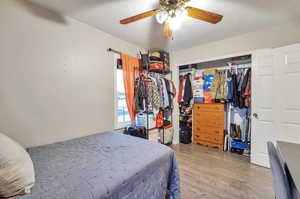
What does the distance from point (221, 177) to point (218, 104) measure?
62.2 inches

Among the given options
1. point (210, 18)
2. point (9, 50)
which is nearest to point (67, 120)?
point (9, 50)

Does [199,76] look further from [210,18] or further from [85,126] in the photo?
[85,126]

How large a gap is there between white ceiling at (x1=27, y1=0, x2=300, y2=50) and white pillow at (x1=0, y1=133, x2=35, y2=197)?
1658mm

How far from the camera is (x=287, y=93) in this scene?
1.99 meters

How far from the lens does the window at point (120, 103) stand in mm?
2516

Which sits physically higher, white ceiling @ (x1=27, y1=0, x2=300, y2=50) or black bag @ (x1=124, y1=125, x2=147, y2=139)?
white ceiling @ (x1=27, y1=0, x2=300, y2=50)

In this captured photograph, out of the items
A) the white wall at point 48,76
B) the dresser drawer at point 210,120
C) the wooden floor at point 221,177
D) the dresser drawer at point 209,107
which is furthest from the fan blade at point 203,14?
the dresser drawer at point 210,120

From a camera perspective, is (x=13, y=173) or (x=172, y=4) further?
(x=172, y=4)

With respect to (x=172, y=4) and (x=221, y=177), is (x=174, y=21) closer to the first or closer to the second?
(x=172, y=4)

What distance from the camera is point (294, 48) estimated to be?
192 cm

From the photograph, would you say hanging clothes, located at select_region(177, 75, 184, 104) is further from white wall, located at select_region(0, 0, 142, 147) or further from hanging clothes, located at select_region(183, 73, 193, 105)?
white wall, located at select_region(0, 0, 142, 147)

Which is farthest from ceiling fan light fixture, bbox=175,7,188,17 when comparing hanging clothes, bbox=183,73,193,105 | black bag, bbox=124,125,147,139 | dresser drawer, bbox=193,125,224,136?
dresser drawer, bbox=193,125,224,136

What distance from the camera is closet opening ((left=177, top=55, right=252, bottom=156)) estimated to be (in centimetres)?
274

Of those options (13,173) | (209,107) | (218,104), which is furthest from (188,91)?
(13,173)
